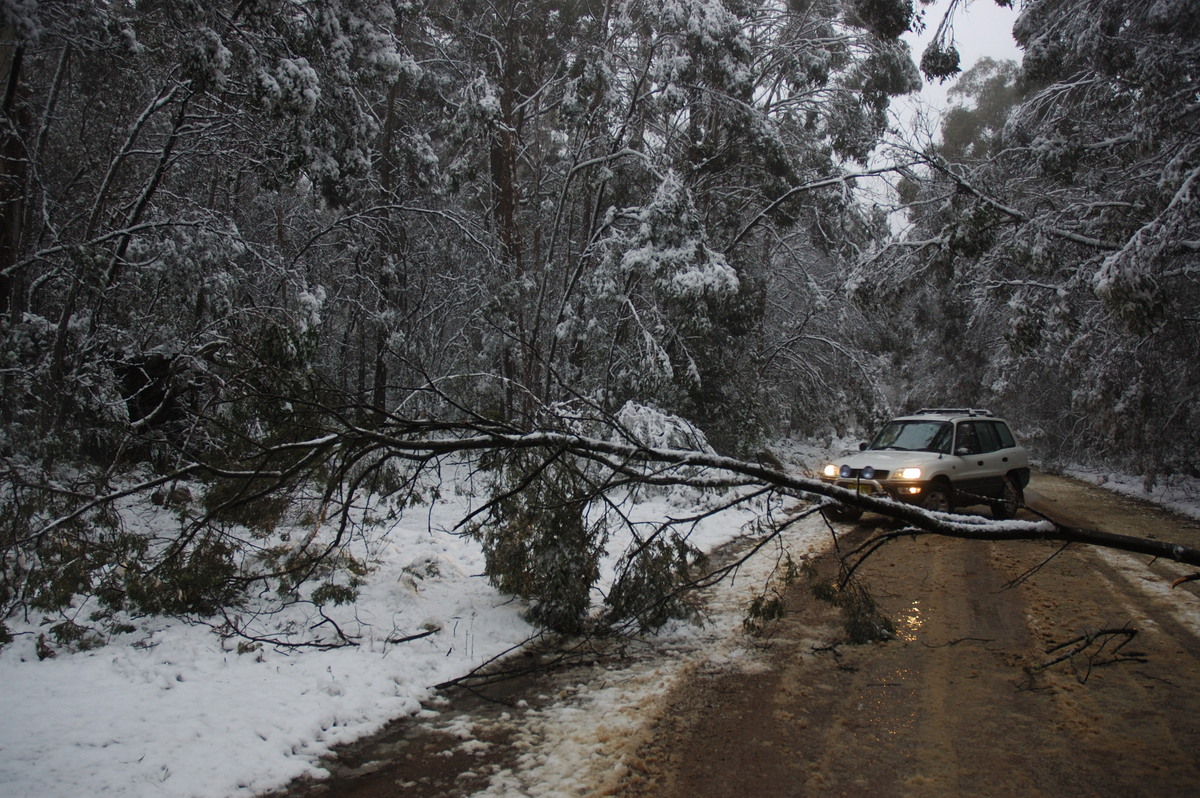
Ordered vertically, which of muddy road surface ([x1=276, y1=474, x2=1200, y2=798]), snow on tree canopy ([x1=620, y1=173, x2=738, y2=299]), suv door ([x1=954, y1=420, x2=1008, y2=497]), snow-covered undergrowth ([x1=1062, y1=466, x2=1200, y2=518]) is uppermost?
snow on tree canopy ([x1=620, y1=173, x2=738, y2=299])

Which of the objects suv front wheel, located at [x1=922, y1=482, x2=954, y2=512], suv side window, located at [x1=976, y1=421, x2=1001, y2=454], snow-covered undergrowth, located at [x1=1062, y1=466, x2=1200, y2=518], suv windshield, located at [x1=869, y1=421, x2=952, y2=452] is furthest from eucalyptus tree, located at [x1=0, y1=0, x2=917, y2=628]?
snow-covered undergrowth, located at [x1=1062, y1=466, x2=1200, y2=518]

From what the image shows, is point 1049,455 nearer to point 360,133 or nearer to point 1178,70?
point 1178,70

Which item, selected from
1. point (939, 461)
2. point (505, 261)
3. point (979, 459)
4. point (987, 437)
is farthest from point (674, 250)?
point (987, 437)

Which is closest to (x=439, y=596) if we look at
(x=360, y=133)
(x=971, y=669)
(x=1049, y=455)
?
(x=971, y=669)

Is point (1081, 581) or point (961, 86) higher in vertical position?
point (961, 86)

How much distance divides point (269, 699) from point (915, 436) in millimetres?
10203

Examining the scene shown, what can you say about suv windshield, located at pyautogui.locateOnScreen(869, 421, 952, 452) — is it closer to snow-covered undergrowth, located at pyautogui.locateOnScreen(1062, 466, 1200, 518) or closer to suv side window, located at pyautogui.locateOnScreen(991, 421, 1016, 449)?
suv side window, located at pyautogui.locateOnScreen(991, 421, 1016, 449)

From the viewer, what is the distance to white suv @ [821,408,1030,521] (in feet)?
33.5

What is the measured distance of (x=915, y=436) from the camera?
1171cm

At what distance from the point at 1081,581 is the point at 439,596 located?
23.3ft

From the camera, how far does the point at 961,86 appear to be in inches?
1457

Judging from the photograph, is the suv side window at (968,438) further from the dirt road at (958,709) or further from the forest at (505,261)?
the dirt road at (958,709)

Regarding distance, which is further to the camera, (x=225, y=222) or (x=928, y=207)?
(x=928, y=207)

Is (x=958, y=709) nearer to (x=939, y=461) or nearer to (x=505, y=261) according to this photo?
(x=939, y=461)
